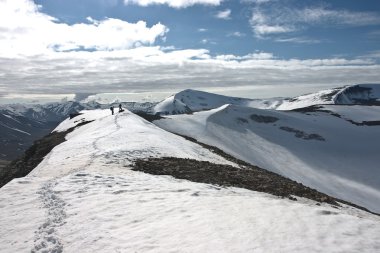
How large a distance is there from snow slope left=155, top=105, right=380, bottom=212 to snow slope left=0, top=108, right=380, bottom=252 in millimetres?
48874

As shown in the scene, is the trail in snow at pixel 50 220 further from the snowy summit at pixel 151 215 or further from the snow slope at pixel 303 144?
the snow slope at pixel 303 144

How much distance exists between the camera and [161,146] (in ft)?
99.9

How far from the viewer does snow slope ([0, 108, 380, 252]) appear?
998cm

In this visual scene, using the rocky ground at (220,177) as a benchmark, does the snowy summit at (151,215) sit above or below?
above

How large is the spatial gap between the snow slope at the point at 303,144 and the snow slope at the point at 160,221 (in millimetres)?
48874

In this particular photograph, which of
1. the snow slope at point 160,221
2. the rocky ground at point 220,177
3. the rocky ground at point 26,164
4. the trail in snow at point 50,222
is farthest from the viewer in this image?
the rocky ground at point 26,164

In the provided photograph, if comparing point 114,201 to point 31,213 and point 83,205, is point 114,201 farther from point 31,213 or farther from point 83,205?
point 31,213

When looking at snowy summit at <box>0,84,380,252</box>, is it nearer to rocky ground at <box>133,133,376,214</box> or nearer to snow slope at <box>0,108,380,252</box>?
snow slope at <box>0,108,380,252</box>

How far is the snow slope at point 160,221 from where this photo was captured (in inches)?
393

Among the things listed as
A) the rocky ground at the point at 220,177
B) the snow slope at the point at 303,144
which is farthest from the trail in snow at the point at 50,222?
the snow slope at the point at 303,144

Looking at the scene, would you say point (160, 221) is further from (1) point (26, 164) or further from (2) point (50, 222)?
(1) point (26, 164)

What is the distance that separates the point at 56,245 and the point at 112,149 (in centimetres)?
1677

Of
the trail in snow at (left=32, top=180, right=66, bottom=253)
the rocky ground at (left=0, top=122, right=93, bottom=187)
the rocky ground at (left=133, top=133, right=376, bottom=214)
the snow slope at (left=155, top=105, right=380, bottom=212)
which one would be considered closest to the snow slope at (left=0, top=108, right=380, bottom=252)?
the trail in snow at (left=32, top=180, right=66, bottom=253)

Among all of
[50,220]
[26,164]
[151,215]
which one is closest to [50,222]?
[50,220]
